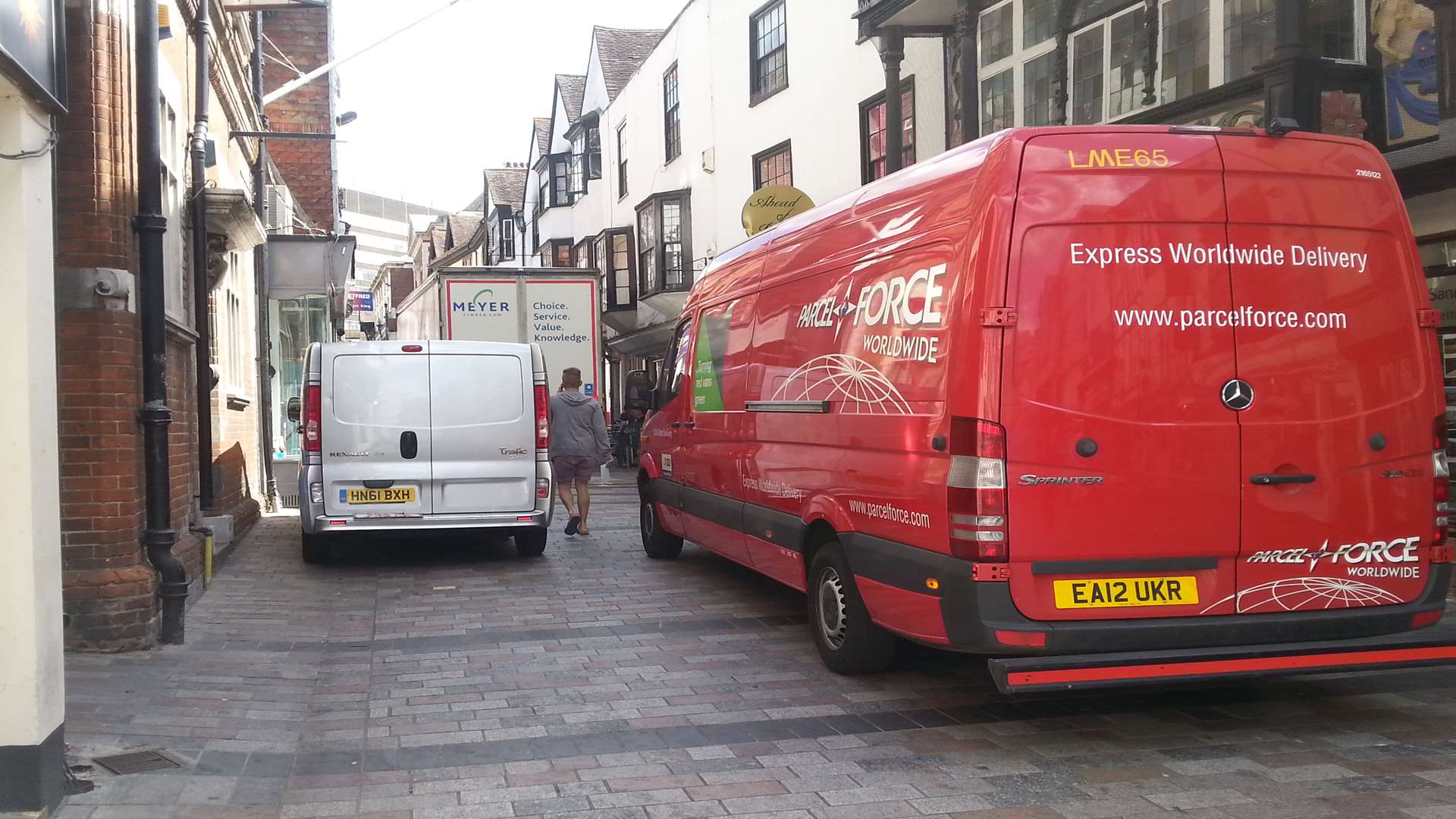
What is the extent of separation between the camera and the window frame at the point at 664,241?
26.7m

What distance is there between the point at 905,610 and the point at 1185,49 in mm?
7203

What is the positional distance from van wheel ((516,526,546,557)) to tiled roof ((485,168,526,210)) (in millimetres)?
38738

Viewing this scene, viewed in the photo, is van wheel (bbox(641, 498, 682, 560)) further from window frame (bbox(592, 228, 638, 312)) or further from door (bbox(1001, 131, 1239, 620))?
window frame (bbox(592, 228, 638, 312))

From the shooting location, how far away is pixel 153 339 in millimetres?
7055

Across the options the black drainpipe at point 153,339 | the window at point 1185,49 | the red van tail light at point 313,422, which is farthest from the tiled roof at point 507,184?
the black drainpipe at point 153,339

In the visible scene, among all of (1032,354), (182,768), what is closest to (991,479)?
(1032,354)

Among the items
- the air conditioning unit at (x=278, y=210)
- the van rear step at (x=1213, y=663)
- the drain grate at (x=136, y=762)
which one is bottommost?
the drain grate at (x=136, y=762)

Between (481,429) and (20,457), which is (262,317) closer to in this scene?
(481,429)

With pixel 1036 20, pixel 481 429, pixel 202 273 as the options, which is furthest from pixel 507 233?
pixel 481 429

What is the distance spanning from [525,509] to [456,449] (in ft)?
2.48

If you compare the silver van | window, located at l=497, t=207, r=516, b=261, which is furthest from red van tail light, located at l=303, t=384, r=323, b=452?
window, located at l=497, t=207, r=516, b=261

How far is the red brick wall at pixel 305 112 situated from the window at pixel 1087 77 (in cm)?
1565

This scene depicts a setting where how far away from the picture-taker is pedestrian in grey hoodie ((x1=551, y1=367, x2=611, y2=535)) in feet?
41.3

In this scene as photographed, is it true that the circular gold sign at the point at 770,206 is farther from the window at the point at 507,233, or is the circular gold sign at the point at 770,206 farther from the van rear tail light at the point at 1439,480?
the window at the point at 507,233
